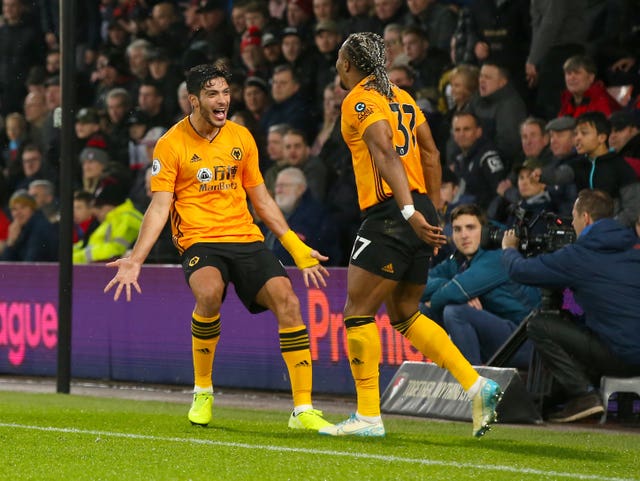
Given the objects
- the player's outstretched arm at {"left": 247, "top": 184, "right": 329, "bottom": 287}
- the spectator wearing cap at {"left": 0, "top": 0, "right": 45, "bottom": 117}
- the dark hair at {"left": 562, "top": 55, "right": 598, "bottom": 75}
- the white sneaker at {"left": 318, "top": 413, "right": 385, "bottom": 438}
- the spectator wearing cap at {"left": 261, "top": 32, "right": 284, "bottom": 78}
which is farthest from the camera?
the spectator wearing cap at {"left": 0, "top": 0, "right": 45, "bottom": 117}

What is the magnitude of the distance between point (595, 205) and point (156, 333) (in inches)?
204

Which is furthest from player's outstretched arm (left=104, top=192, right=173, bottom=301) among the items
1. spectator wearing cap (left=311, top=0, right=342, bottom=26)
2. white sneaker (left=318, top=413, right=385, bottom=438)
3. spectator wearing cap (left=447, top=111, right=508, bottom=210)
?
spectator wearing cap (left=311, top=0, right=342, bottom=26)

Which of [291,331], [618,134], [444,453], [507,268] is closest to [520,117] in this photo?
[618,134]

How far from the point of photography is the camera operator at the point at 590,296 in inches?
375

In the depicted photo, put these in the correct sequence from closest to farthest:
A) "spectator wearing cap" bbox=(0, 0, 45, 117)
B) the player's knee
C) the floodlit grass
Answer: the floodlit grass → the player's knee → "spectator wearing cap" bbox=(0, 0, 45, 117)

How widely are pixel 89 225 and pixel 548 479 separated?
10.2 metres

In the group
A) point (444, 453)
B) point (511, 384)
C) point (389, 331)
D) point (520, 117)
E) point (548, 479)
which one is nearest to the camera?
point (548, 479)

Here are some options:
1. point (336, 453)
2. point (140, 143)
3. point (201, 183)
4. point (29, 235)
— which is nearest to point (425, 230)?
point (336, 453)

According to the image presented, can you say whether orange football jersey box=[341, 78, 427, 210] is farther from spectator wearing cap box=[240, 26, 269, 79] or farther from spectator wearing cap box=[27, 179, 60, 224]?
spectator wearing cap box=[27, 179, 60, 224]

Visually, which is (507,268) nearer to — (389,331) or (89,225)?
(389,331)

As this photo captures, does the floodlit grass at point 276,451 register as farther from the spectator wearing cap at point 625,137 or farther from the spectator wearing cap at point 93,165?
the spectator wearing cap at point 93,165

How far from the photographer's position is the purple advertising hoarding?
39.0ft

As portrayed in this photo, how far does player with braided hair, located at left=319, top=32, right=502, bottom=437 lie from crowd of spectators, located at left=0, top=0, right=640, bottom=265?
354 cm

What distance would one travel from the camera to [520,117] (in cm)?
1296
